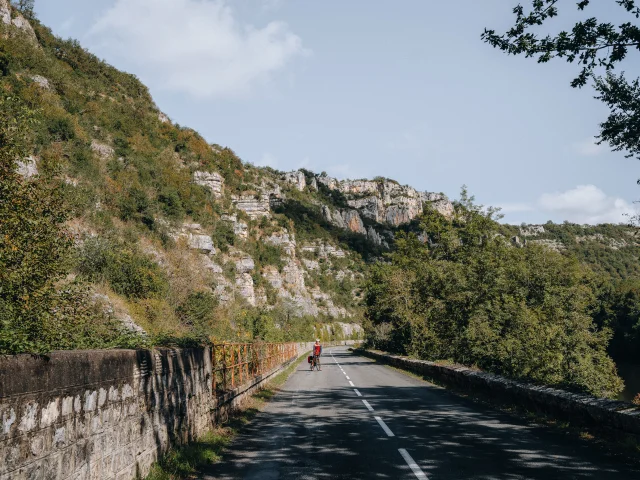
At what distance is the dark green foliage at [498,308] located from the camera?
2389 centimetres

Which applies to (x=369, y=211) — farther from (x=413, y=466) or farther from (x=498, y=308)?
(x=413, y=466)

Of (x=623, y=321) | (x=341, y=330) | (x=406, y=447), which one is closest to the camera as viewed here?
(x=406, y=447)

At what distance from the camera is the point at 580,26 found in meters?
9.13

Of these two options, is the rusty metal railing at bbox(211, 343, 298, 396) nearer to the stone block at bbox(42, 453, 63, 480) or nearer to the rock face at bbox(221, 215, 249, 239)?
the stone block at bbox(42, 453, 63, 480)

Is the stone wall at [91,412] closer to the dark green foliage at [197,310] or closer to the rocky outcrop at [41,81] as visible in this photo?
the dark green foliage at [197,310]

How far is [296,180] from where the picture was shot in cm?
16300

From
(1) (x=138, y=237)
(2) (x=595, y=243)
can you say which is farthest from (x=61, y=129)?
(2) (x=595, y=243)

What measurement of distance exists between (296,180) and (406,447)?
15712 centimetres

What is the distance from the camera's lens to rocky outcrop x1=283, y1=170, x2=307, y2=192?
15857 cm

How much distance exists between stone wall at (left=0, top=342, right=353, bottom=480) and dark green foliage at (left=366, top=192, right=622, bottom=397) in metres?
14.8

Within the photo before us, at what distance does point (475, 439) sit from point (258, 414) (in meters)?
6.11

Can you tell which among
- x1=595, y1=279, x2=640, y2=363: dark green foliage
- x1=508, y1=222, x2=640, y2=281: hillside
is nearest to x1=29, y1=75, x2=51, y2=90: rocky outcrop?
x1=595, y1=279, x2=640, y2=363: dark green foliage

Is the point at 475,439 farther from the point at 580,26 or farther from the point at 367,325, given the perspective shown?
the point at 367,325

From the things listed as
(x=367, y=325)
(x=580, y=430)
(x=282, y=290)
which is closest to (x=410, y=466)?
(x=580, y=430)
